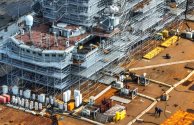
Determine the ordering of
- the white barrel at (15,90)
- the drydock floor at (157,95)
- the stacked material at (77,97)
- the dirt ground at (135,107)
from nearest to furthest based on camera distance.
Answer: the drydock floor at (157,95) → the dirt ground at (135,107) → the stacked material at (77,97) → the white barrel at (15,90)

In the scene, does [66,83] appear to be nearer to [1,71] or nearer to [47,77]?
[47,77]

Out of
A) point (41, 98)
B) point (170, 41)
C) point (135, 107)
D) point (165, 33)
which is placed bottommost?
point (135, 107)

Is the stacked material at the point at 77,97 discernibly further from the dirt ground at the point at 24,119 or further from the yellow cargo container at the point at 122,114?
the yellow cargo container at the point at 122,114

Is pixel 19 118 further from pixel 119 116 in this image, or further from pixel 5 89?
pixel 119 116

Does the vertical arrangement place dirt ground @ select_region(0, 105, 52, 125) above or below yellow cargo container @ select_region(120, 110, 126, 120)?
below

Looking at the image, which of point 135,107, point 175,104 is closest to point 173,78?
point 175,104

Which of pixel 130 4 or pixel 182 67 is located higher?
pixel 130 4

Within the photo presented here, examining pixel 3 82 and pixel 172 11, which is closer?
pixel 3 82

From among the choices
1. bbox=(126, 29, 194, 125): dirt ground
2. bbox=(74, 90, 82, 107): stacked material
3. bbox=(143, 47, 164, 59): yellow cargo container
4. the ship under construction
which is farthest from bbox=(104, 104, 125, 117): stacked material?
bbox=(143, 47, 164, 59): yellow cargo container

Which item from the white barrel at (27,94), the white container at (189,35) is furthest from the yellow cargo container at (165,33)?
the white barrel at (27,94)

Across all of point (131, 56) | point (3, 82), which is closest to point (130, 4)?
point (131, 56)

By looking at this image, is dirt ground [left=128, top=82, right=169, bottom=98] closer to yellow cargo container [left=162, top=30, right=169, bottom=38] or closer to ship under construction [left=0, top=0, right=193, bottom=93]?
ship under construction [left=0, top=0, right=193, bottom=93]
